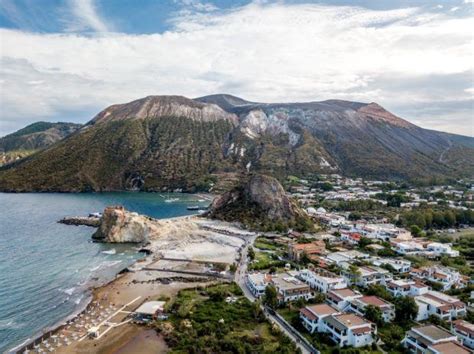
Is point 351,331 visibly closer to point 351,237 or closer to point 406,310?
point 406,310

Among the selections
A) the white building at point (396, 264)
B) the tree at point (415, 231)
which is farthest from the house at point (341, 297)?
the tree at point (415, 231)

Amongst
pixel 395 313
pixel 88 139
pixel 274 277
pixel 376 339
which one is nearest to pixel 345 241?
pixel 274 277

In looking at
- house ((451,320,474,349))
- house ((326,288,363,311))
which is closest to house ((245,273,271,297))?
house ((326,288,363,311))

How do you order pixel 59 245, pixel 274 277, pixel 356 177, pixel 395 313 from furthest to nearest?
pixel 356 177 → pixel 59 245 → pixel 274 277 → pixel 395 313

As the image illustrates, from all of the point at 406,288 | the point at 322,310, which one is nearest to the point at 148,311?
the point at 322,310

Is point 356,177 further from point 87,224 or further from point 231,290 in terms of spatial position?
point 231,290

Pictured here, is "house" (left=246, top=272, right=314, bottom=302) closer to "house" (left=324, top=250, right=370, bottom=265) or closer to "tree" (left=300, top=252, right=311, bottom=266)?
"tree" (left=300, top=252, right=311, bottom=266)
